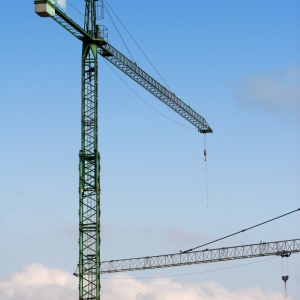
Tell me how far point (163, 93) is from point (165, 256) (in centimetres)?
2900

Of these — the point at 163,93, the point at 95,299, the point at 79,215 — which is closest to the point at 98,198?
the point at 79,215

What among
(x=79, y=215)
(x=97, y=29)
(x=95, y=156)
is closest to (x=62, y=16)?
(x=97, y=29)

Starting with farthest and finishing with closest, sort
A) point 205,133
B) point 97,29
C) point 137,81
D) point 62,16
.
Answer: point 205,133
point 137,81
point 97,29
point 62,16

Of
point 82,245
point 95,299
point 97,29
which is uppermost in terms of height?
point 97,29

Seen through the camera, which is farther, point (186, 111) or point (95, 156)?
point (186, 111)

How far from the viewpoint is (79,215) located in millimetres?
116938

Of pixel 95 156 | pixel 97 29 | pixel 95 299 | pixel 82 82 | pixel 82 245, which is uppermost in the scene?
pixel 97 29

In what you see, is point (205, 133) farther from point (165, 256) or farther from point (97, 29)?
point (97, 29)

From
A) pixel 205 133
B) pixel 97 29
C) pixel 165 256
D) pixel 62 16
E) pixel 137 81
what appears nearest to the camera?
pixel 62 16

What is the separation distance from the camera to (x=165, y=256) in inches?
5950

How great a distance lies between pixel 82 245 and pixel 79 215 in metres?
4.09

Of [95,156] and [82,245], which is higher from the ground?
[95,156]

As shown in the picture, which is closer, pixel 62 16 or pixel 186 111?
pixel 62 16

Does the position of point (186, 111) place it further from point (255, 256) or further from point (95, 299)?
point (95, 299)
